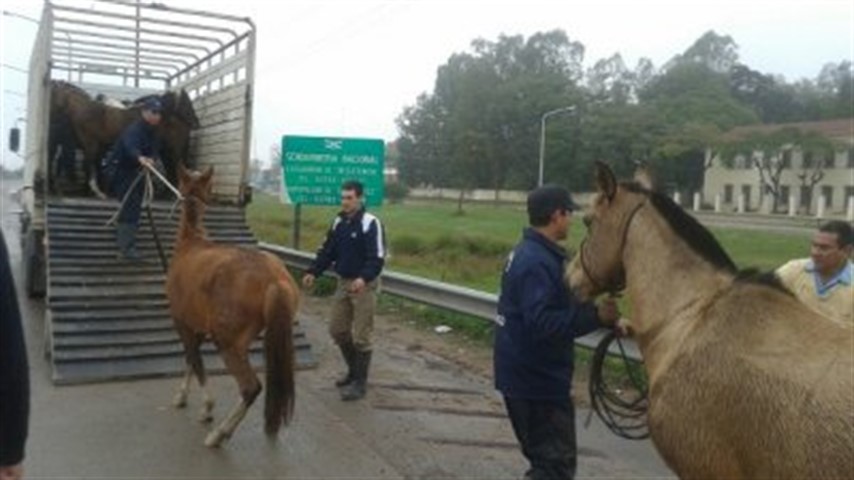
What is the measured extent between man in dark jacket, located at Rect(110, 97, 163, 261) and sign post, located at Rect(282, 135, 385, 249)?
13.0 feet

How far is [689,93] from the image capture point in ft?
264

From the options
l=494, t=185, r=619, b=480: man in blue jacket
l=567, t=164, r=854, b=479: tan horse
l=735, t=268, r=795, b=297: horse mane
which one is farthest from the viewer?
l=494, t=185, r=619, b=480: man in blue jacket

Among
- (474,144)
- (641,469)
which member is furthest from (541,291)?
(474,144)

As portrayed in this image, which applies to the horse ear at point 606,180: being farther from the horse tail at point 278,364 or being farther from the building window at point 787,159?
the building window at point 787,159

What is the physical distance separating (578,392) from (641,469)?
6.11 feet

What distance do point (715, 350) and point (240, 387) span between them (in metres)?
3.86

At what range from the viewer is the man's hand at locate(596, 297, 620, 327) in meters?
3.69

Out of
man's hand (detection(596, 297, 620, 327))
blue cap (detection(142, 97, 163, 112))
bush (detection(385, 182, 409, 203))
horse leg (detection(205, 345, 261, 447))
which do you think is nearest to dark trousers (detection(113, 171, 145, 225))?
blue cap (detection(142, 97, 163, 112))

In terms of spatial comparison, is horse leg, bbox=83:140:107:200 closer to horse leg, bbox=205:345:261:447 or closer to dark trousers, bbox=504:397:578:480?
horse leg, bbox=205:345:261:447

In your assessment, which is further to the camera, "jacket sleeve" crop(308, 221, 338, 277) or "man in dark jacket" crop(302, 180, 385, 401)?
"jacket sleeve" crop(308, 221, 338, 277)

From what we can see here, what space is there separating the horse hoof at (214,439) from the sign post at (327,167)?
8.48 metres

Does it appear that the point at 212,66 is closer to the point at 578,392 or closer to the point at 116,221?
the point at 116,221


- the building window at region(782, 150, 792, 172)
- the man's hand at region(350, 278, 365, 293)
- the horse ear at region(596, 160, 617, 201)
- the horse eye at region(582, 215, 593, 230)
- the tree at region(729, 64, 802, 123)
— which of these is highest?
the tree at region(729, 64, 802, 123)

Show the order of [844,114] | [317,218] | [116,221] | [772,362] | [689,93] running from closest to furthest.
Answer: [772,362], [116,221], [317,218], [689,93], [844,114]
